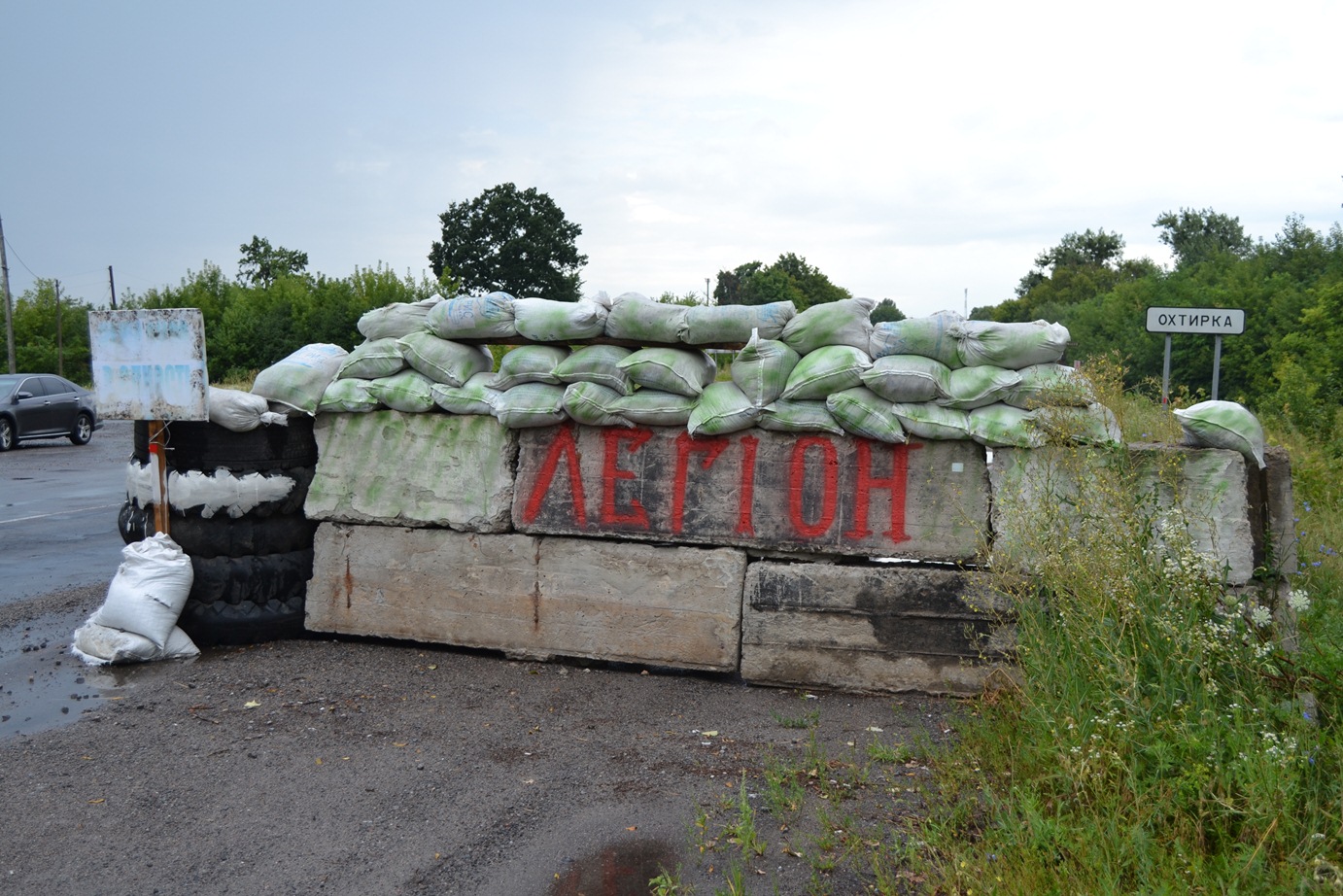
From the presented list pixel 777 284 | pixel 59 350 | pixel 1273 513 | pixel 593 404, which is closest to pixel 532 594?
pixel 593 404

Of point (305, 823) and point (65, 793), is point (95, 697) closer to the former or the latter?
point (65, 793)

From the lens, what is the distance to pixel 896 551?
4.69m

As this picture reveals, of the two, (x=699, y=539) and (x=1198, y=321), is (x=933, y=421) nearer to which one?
(x=699, y=539)

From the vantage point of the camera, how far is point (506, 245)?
4766 cm

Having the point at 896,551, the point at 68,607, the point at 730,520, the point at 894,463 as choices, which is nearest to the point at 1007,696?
the point at 896,551

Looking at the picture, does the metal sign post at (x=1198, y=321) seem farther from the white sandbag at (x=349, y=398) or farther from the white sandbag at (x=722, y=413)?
the white sandbag at (x=349, y=398)

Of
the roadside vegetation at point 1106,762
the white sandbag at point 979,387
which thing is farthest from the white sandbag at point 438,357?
the roadside vegetation at point 1106,762

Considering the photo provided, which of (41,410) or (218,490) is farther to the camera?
(41,410)

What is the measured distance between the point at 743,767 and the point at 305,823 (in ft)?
5.30

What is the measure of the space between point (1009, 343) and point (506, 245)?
45053 millimetres

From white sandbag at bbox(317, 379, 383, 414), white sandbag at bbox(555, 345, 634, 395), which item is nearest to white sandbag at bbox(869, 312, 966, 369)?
white sandbag at bbox(555, 345, 634, 395)

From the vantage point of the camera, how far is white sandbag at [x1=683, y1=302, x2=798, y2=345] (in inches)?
191

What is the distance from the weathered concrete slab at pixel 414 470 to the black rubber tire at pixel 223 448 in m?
0.22

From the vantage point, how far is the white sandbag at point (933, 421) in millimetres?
4570
